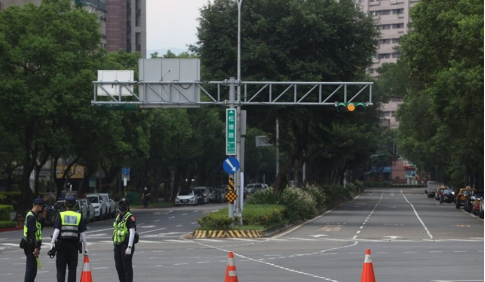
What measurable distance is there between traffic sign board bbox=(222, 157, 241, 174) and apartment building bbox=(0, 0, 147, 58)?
7268 centimetres

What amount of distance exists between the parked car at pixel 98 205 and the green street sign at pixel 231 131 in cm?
1845

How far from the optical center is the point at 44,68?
4675 cm

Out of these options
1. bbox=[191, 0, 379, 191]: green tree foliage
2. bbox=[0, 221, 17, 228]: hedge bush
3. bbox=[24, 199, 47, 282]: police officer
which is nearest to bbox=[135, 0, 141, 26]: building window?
bbox=[191, 0, 379, 191]: green tree foliage

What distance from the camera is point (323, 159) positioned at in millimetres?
75250

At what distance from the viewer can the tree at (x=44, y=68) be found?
4544 cm

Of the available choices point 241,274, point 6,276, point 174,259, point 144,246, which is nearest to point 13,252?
point 144,246

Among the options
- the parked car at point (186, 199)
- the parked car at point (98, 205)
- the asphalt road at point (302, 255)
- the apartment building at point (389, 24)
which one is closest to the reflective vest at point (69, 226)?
the asphalt road at point (302, 255)

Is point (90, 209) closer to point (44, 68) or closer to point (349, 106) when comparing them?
point (44, 68)

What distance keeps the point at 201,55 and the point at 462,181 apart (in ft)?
201

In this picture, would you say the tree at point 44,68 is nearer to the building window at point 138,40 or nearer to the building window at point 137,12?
the building window at point 138,40

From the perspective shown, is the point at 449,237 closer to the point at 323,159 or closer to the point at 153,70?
the point at 153,70

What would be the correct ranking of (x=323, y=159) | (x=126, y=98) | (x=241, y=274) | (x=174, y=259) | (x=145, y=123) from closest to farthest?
(x=241, y=274) → (x=174, y=259) → (x=126, y=98) → (x=145, y=123) → (x=323, y=159)

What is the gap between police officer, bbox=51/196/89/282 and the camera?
51.0ft

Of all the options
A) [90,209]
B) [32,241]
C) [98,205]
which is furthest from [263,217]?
[32,241]
